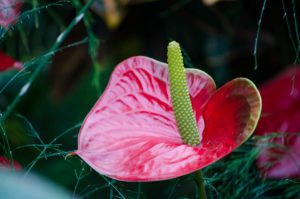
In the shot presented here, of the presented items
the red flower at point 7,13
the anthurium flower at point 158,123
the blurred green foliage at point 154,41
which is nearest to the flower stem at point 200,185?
the anthurium flower at point 158,123

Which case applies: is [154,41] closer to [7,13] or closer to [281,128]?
[281,128]

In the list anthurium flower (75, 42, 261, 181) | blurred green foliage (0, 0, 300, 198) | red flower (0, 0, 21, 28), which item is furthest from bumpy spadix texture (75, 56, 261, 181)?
blurred green foliage (0, 0, 300, 198)

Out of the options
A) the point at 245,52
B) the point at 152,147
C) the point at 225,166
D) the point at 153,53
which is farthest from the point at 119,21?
the point at 152,147

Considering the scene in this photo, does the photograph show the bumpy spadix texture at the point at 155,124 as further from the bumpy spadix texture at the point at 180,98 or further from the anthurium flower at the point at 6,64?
the anthurium flower at the point at 6,64

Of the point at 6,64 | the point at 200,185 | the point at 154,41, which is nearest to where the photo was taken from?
the point at 200,185

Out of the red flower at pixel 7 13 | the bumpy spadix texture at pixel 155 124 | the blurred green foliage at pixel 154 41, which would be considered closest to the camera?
the bumpy spadix texture at pixel 155 124

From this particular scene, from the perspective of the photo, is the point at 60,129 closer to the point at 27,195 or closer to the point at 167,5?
the point at 167,5

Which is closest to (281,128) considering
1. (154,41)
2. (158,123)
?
(158,123)
